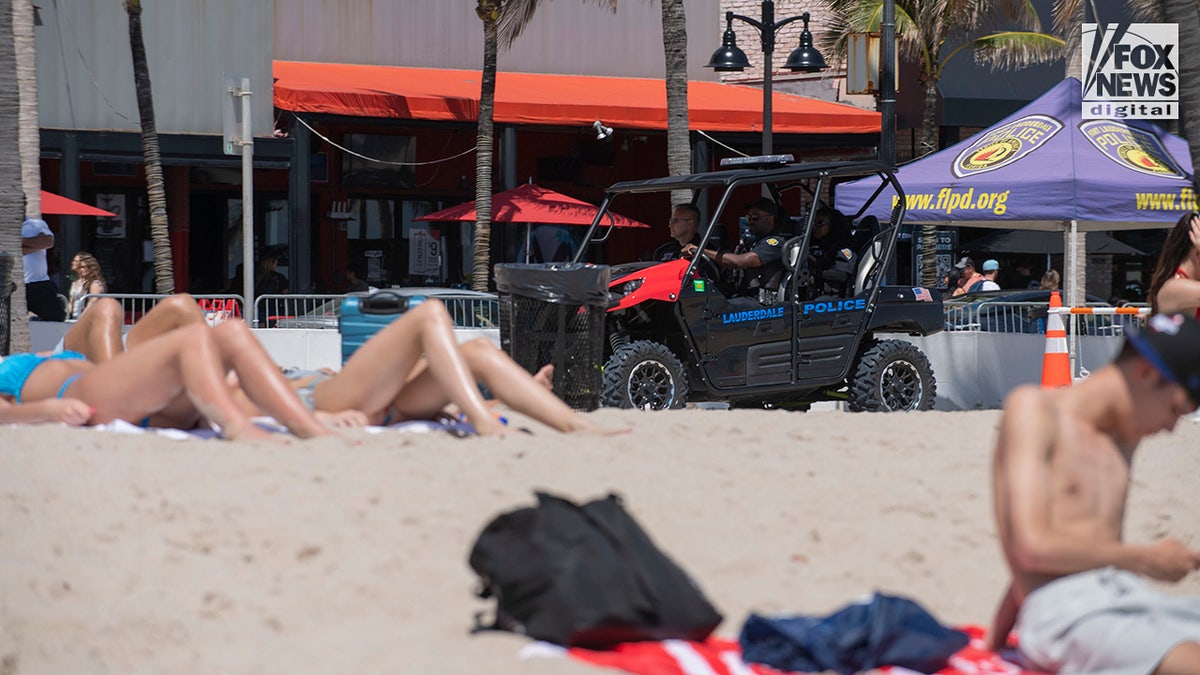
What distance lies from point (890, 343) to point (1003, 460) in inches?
310

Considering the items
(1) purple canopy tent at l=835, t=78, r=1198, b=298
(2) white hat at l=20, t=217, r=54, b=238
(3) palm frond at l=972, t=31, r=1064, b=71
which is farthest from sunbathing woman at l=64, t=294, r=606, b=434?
(3) palm frond at l=972, t=31, r=1064, b=71

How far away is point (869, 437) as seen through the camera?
7129mm

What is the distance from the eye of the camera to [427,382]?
6.57 metres

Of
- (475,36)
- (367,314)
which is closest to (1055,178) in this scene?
(367,314)

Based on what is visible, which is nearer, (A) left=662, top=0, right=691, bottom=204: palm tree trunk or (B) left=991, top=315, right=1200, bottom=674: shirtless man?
(B) left=991, top=315, right=1200, bottom=674: shirtless man

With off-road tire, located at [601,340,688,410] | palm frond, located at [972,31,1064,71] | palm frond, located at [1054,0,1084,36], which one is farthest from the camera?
palm frond, located at [972,31,1064,71]

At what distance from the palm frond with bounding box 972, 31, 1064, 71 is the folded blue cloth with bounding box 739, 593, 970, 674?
21468mm

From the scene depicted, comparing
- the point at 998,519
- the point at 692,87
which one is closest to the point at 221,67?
the point at 692,87

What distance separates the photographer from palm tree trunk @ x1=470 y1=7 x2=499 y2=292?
20.7 meters

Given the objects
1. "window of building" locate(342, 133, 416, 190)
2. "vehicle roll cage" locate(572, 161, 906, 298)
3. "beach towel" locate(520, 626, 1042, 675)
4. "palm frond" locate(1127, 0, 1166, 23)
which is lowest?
"beach towel" locate(520, 626, 1042, 675)

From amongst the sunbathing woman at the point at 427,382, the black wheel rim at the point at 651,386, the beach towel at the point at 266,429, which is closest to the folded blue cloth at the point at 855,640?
the sunbathing woman at the point at 427,382

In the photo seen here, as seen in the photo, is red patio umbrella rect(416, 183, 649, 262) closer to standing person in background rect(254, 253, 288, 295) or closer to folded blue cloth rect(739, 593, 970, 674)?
standing person in background rect(254, 253, 288, 295)

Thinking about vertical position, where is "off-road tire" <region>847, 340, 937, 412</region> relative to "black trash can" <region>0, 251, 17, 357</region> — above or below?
below

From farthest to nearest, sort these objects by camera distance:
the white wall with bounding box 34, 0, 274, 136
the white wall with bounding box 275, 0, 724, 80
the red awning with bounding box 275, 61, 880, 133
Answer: the white wall with bounding box 275, 0, 724, 80 < the red awning with bounding box 275, 61, 880, 133 < the white wall with bounding box 34, 0, 274, 136
